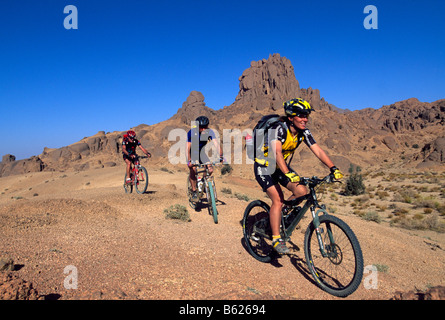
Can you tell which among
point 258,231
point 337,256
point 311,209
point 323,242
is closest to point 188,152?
point 258,231

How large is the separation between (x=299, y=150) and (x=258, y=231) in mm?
45328

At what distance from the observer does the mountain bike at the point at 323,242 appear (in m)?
3.22

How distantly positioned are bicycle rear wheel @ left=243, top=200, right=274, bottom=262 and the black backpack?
988 mm

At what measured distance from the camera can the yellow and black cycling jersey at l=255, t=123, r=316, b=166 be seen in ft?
12.9

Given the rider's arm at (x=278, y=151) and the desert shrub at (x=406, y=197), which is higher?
the rider's arm at (x=278, y=151)

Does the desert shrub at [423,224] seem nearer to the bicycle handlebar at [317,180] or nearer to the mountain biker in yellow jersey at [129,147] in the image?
the bicycle handlebar at [317,180]

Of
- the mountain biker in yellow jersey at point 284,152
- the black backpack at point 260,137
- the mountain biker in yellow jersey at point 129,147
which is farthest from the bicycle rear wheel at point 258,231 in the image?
the mountain biker in yellow jersey at point 129,147

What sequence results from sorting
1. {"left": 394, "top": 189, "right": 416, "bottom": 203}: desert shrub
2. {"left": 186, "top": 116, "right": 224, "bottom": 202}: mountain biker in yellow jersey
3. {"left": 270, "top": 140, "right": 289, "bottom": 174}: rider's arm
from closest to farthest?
{"left": 270, "top": 140, "right": 289, "bottom": 174}: rider's arm, {"left": 186, "top": 116, "right": 224, "bottom": 202}: mountain biker in yellow jersey, {"left": 394, "top": 189, "right": 416, "bottom": 203}: desert shrub

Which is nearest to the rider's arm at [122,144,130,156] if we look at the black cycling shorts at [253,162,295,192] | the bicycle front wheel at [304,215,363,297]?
the black cycling shorts at [253,162,295,192]

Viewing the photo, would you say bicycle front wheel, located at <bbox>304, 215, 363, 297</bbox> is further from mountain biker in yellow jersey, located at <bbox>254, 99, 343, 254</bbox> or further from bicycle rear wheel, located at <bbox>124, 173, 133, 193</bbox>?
bicycle rear wheel, located at <bbox>124, 173, 133, 193</bbox>

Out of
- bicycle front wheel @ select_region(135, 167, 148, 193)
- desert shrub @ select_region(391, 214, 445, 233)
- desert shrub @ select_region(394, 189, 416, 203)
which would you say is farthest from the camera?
desert shrub @ select_region(394, 189, 416, 203)

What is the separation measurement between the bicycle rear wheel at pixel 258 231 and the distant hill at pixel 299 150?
37.9 m

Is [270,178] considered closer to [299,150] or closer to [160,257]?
[160,257]
